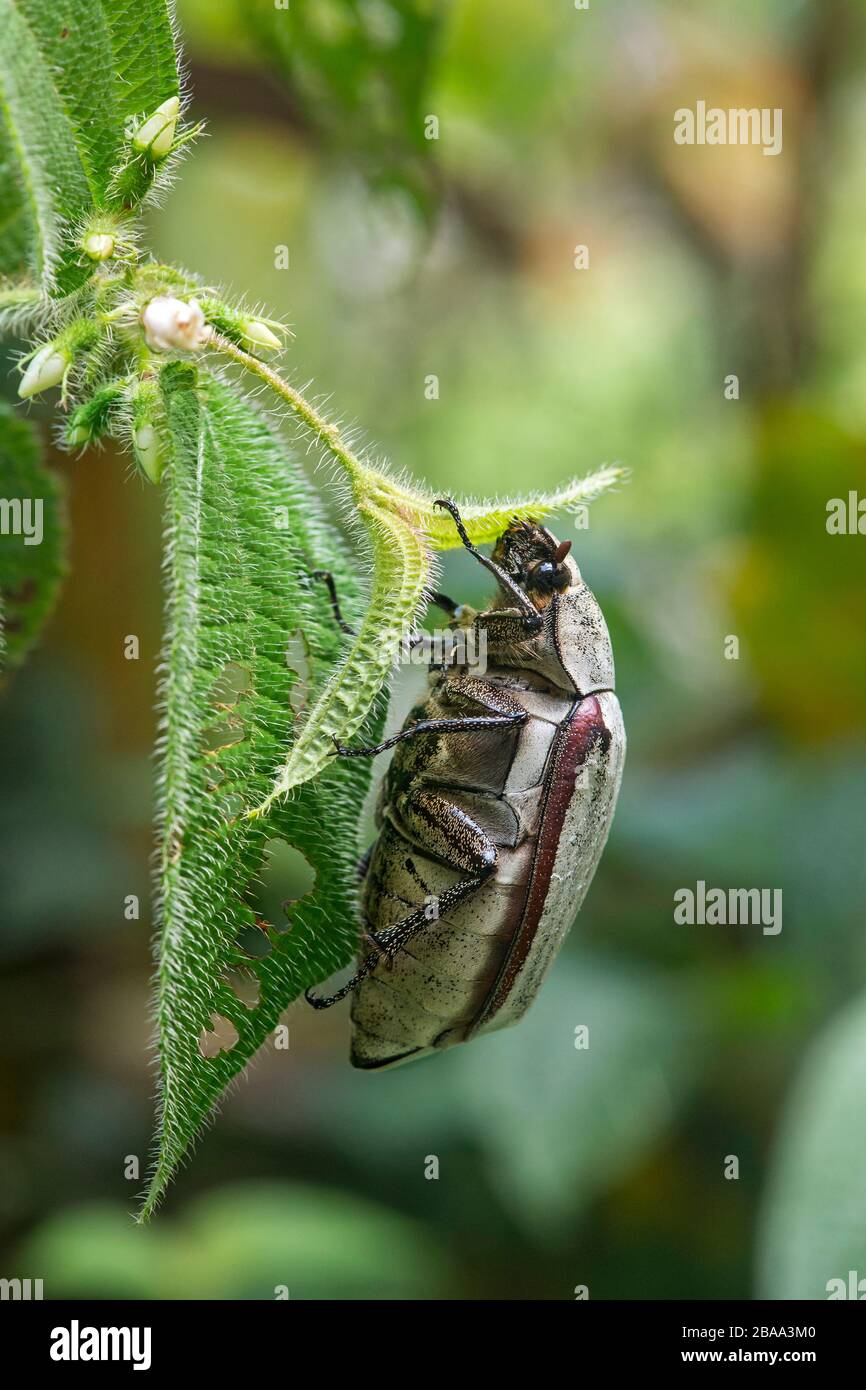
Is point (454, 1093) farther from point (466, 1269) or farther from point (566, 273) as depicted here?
point (566, 273)

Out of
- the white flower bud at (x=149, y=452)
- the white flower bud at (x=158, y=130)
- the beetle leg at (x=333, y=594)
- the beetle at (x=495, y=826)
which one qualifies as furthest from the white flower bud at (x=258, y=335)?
the beetle at (x=495, y=826)

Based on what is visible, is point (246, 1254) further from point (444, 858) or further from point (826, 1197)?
point (444, 858)

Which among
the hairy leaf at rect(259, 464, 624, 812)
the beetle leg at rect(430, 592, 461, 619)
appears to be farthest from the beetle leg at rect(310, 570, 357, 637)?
the beetle leg at rect(430, 592, 461, 619)

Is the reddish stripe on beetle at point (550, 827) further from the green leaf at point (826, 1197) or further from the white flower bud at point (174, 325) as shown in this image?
the white flower bud at point (174, 325)

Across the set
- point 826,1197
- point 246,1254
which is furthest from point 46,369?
point 246,1254

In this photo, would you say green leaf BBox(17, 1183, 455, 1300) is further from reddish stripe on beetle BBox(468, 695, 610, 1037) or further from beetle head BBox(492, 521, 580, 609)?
beetle head BBox(492, 521, 580, 609)
